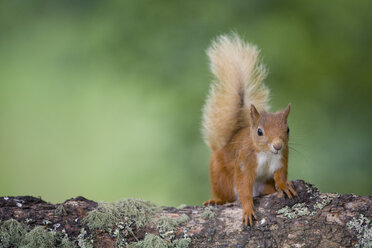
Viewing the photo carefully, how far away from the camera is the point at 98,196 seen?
12.1ft

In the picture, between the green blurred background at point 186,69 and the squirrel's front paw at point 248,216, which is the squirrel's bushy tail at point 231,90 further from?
the squirrel's front paw at point 248,216

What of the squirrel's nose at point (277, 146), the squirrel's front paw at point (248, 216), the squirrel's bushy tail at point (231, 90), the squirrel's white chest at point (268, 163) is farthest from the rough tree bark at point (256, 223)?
the squirrel's bushy tail at point (231, 90)

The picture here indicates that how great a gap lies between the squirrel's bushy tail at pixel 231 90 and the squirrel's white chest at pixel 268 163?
0.45 m

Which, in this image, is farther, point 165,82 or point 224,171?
point 165,82

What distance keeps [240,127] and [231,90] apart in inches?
9.6

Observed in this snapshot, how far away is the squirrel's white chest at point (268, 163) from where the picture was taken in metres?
2.38

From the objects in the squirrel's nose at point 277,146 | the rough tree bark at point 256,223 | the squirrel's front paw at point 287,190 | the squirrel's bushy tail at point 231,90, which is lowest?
the rough tree bark at point 256,223

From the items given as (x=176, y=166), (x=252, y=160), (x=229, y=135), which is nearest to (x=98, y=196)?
(x=176, y=166)

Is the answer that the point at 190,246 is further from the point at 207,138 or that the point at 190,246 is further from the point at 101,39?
the point at 101,39

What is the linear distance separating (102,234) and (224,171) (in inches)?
42.2

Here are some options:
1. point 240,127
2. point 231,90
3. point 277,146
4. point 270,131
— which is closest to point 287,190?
point 277,146

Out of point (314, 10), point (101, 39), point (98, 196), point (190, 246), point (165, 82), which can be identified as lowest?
point (190, 246)

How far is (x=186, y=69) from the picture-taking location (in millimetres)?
3238

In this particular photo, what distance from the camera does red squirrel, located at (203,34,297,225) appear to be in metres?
2.34
